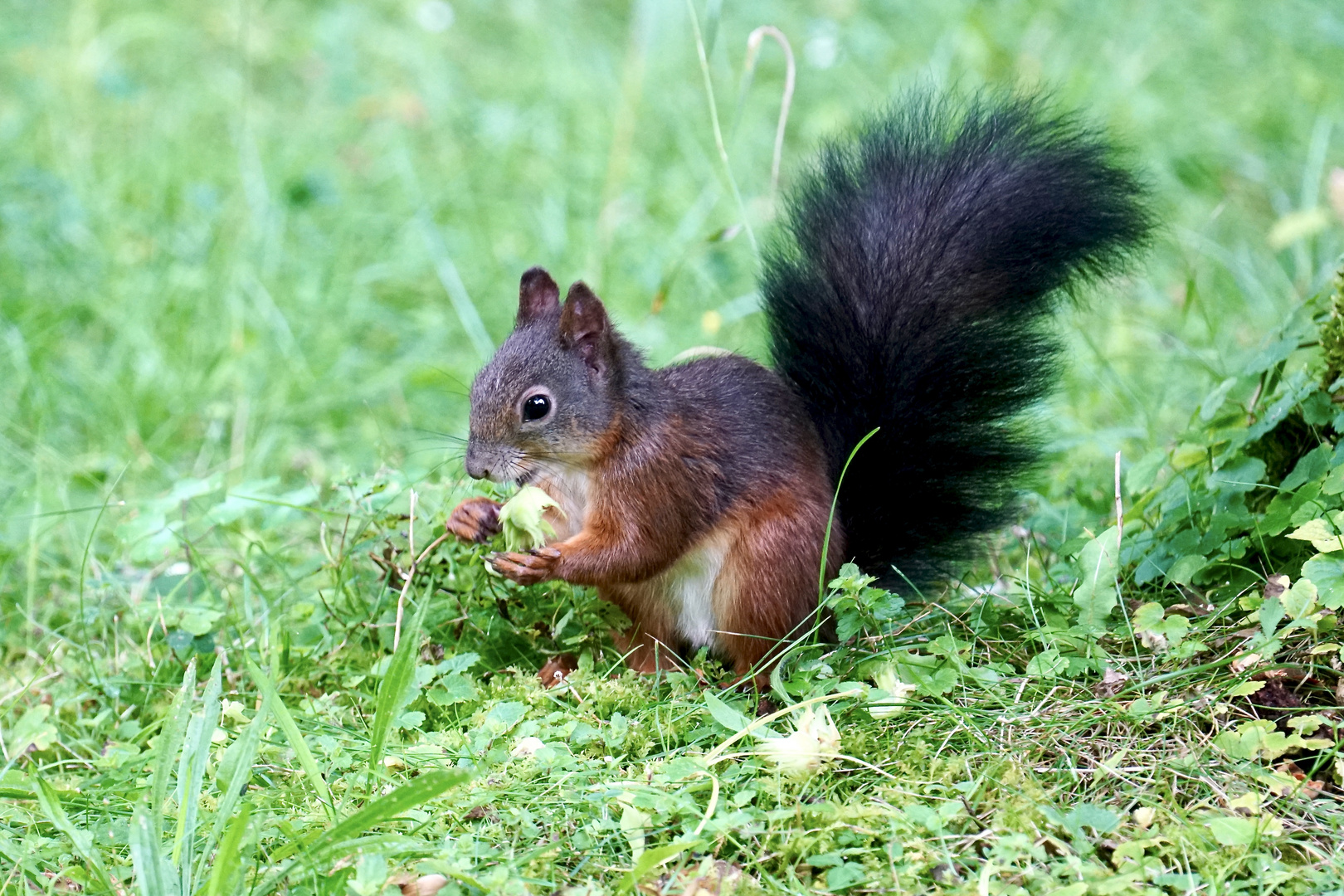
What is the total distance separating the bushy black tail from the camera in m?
2.12

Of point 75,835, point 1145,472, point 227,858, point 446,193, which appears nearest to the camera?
point 227,858

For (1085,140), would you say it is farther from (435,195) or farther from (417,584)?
(435,195)

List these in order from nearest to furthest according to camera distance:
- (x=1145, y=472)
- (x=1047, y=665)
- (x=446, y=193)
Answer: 1. (x=1047, y=665)
2. (x=1145, y=472)
3. (x=446, y=193)

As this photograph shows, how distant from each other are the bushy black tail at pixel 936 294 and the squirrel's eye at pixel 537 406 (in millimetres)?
432

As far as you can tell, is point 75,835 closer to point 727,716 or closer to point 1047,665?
Result: point 727,716

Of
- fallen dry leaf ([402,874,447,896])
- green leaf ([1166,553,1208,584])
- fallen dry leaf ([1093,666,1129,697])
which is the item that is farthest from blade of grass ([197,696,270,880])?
green leaf ([1166,553,1208,584])

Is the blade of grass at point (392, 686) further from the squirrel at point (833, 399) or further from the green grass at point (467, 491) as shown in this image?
the squirrel at point (833, 399)

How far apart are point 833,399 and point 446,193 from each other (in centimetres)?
282

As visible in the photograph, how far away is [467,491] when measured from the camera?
2.73 meters

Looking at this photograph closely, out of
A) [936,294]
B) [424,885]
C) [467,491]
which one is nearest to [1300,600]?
[936,294]

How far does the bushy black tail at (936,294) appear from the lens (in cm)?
212

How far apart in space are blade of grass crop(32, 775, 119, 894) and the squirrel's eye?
2.88ft

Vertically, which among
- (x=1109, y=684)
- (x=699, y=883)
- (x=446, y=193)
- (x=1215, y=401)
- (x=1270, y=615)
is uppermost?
(x=446, y=193)

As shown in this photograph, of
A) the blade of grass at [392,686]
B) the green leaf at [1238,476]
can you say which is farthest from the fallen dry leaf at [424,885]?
the green leaf at [1238,476]
